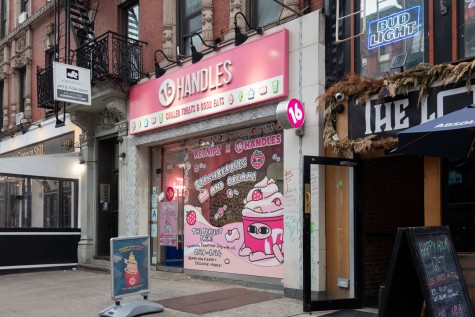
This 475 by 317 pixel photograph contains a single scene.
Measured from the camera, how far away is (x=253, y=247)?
364 inches

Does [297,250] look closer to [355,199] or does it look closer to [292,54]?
Result: [355,199]

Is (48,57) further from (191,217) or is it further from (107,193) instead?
(191,217)

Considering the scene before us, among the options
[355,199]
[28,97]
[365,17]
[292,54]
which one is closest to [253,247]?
[355,199]

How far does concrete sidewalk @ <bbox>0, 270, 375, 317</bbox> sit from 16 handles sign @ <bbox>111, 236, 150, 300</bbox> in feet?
1.78

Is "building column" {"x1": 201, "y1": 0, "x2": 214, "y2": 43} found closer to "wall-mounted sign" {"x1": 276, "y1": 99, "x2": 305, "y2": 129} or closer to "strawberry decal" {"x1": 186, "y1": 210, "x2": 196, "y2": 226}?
"wall-mounted sign" {"x1": 276, "y1": 99, "x2": 305, "y2": 129}

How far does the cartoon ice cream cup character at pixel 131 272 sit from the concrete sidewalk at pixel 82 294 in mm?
600

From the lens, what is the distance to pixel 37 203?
43.2 feet

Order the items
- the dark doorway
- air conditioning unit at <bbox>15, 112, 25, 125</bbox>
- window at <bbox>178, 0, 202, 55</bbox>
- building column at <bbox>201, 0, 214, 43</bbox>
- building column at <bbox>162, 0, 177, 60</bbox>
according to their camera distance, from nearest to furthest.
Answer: building column at <bbox>201, 0, 214, 43</bbox> → window at <bbox>178, 0, 202, 55</bbox> → building column at <bbox>162, 0, 177, 60</bbox> → the dark doorway → air conditioning unit at <bbox>15, 112, 25, 125</bbox>

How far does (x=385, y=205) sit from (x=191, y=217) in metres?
4.17

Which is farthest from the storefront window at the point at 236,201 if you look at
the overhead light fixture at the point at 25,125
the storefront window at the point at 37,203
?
the overhead light fixture at the point at 25,125

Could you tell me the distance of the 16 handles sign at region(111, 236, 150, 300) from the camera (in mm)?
6840

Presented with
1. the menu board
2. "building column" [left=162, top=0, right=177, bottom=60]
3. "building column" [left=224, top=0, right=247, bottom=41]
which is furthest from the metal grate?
"building column" [left=162, top=0, right=177, bottom=60]

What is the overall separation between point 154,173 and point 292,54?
5.07 m

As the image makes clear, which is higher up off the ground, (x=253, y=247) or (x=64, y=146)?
(x=64, y=146)
